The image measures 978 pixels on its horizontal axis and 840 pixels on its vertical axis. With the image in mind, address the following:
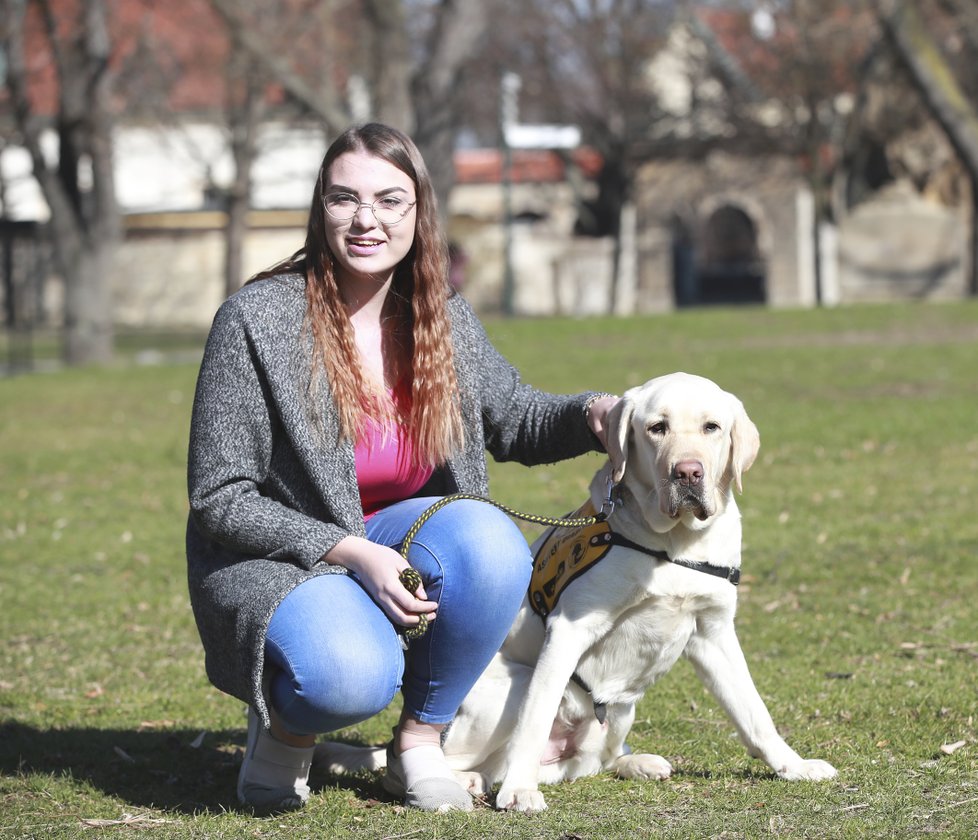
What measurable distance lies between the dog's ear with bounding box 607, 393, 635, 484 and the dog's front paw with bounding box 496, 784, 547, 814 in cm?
85

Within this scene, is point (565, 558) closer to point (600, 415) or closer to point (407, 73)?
point (600, 415)

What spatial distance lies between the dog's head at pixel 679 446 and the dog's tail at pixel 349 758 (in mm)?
1109

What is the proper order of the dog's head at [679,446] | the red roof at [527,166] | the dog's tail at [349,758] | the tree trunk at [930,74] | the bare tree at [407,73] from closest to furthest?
the dog's head at [679,446] → the dog's tail at [349,758] → the bare tree at [407,73] → the tree trunk at [930,74] → the red roof at [527,166]

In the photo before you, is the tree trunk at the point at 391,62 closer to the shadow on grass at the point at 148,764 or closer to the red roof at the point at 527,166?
the shadow on grass at the point at 148,764

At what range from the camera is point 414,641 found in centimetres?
384

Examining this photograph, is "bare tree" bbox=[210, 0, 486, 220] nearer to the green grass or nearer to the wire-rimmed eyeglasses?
the green grass

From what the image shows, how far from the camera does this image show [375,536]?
393 cm

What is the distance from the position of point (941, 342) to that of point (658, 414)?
1470 cm

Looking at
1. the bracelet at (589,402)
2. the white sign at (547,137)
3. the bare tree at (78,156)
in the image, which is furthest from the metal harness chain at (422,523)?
the white sign at (547,137)

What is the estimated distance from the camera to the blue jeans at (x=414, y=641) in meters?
3.55

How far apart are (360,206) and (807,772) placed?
1948mm

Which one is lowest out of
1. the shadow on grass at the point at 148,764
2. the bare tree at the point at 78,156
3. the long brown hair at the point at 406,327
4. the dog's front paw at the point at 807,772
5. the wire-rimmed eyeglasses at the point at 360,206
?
the shadow on grass at the point at 148,764

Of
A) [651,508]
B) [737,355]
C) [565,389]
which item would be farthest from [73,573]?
[737,355]

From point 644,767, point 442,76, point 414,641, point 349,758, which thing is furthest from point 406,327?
point 442,76
